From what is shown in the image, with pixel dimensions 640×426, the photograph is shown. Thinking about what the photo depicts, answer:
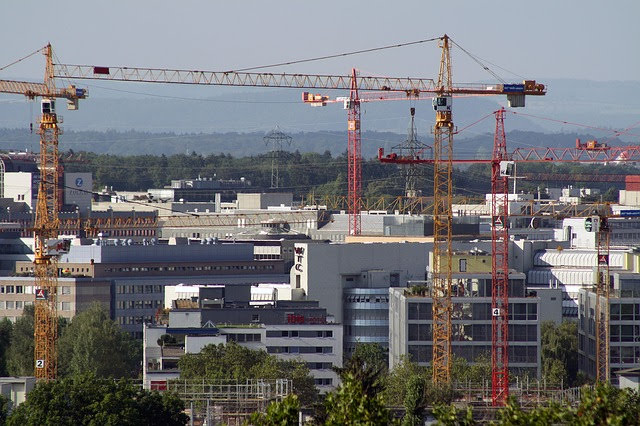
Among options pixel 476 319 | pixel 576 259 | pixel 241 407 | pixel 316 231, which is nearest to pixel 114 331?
pixel 476 319

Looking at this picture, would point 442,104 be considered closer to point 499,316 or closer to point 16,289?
point 499,316

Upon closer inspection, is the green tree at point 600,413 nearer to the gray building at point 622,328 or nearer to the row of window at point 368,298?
the gray building at point 622,328

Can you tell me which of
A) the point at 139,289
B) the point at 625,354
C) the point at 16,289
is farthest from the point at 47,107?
the point at 139,289

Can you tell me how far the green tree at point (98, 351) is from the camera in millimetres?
90812

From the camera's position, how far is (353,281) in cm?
10656

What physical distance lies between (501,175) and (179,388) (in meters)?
19.0

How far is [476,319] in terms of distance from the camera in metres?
85.6

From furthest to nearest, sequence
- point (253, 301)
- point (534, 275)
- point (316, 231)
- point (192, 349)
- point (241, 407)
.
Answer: point (316, 231)
point (534, 275)
point (253, 301)
point (192, 349)
point (241, 407)

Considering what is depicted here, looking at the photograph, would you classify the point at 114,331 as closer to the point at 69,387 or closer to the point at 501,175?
the point at 501,175

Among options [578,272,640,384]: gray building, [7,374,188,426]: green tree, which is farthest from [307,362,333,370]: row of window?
[7,374,188,426]: green tree

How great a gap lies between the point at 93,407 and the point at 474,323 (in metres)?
29.2

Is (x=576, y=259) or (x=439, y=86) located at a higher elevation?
(x=439, y=86)

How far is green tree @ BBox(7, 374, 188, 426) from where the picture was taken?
59750 millimetres

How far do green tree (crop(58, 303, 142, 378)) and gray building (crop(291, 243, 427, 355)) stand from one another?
39.4 ft
